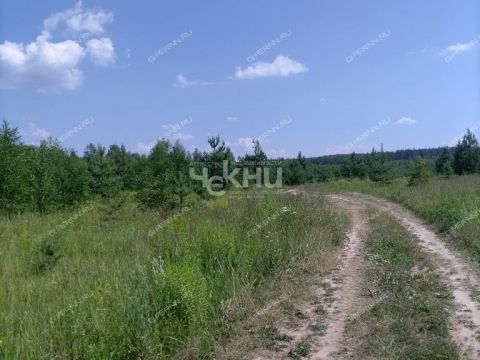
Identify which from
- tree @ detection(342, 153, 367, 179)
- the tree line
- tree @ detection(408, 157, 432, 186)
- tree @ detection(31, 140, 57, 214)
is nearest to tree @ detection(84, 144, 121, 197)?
the tree line

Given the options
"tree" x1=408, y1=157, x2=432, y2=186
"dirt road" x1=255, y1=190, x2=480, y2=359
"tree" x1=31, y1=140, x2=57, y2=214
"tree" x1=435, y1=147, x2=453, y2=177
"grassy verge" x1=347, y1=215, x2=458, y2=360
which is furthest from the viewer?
"tree" x1=435, y1=147, x2=453, y2=177

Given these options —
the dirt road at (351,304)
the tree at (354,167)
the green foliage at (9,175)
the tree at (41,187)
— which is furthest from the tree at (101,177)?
the dirt road at (351,304)

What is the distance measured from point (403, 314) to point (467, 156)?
140 ft

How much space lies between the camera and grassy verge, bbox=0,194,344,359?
4148mm

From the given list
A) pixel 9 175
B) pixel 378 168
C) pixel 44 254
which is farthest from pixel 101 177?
pixel 44 254

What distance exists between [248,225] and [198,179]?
1201cm

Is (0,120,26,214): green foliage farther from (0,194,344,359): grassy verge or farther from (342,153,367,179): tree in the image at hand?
(342,153,367,179): tree

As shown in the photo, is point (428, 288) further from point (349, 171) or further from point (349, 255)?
point (349, 171)

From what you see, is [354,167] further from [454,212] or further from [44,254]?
[44,254]

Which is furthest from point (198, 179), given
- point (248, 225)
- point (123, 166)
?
point (123, 166)

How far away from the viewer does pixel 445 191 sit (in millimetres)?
16562

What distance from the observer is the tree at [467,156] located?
4116 centimetres

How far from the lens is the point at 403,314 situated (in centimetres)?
498

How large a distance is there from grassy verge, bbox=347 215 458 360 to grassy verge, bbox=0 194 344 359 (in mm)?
1307
